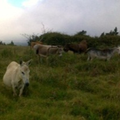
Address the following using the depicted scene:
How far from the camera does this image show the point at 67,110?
725 cm

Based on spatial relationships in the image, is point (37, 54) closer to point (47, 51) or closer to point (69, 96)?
point (47, 51)

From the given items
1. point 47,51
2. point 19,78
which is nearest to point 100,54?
point 47,51

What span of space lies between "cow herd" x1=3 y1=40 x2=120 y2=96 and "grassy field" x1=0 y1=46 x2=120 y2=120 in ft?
1.10

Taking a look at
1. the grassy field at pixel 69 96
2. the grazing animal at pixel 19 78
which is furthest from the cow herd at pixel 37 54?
the grassy field at pixel 69 96

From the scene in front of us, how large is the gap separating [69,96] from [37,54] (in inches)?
242

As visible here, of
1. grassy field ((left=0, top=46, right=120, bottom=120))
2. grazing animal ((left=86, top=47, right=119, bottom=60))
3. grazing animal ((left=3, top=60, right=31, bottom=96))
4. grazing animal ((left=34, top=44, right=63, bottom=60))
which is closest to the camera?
grassy field ((left=0, top=46, right=120, bottom=120))

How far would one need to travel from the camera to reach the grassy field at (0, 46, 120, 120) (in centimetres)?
696

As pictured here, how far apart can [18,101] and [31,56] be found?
6.63 m

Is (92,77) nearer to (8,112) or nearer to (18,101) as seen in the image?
(18,101)

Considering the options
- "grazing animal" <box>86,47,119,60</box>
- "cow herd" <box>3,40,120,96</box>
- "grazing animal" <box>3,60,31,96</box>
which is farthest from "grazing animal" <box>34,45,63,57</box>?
"grazing animal" <box>3,60,31,96</box>

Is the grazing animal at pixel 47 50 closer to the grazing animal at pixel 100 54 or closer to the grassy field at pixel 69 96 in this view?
the grazing animal at pixel 100 54

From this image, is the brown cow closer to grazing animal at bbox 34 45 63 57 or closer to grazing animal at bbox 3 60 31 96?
grazing animal at bbox 34 45 63 57

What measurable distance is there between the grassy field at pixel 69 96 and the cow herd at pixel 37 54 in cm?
34

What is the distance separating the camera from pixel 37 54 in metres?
14.1
